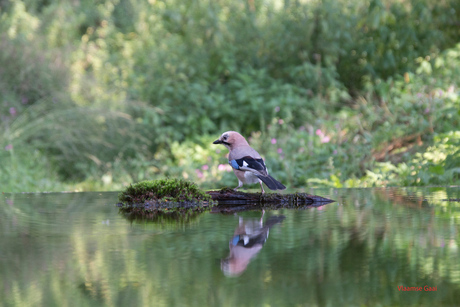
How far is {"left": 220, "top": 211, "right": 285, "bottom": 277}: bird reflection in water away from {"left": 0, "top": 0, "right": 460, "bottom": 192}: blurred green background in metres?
4.44

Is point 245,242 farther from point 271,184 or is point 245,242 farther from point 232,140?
point 232,140

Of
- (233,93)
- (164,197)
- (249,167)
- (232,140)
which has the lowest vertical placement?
(164,197)

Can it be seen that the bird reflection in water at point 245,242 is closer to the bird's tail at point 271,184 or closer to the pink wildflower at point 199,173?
the bird's tail at point 271,184

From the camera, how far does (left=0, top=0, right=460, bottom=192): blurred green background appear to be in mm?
6824

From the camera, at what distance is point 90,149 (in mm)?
7961

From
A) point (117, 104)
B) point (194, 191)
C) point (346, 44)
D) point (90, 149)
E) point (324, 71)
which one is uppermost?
point (346, 44)

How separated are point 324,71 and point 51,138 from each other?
4.29 meters

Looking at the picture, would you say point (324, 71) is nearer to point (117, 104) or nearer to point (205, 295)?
point (117, 104)

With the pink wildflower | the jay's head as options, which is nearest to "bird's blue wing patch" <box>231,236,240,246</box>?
the jay's head

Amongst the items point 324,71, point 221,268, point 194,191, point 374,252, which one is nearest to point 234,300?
point 221,268

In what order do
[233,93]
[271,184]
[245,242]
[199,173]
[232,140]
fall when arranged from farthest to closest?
[233,93] < [199,173] < [232,140] < [271,184] < [245,242]

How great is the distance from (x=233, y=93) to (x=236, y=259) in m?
7.54

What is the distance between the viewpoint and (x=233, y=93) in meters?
8.76

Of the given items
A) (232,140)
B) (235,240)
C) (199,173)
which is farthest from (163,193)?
(199,173)
